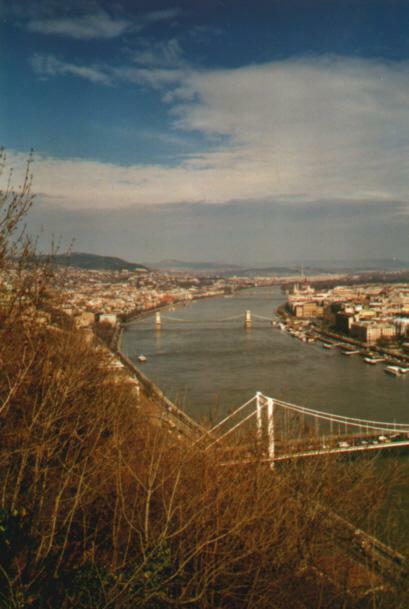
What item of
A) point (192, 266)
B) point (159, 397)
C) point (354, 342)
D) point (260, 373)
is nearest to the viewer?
point (159, 397)

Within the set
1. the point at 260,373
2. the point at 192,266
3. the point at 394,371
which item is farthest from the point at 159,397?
the point at 192,266

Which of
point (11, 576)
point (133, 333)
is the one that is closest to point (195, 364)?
point (133, 333)

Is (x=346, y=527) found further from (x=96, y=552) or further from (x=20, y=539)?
(x=20, y=539)

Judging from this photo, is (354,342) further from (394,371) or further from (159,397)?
(159,397)

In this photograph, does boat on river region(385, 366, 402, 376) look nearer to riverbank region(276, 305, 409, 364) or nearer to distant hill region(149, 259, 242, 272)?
riverbank region(276, 305, 409, 364)

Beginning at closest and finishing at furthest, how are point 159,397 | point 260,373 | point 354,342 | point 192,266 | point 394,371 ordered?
point 159,397 → point 260,373 → point 394,371 → point 354,342 → point 192,266

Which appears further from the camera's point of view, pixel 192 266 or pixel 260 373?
pixel 192 266

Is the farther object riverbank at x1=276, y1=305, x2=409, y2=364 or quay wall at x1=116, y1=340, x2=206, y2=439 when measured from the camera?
riverbank at x1=276, y1=305, x2=409, y2=364

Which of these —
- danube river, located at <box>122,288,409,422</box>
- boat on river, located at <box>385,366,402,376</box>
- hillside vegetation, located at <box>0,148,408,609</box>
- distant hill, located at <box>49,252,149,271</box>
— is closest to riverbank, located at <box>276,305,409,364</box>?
danube river, located at <box>122,288,409,422</box>
